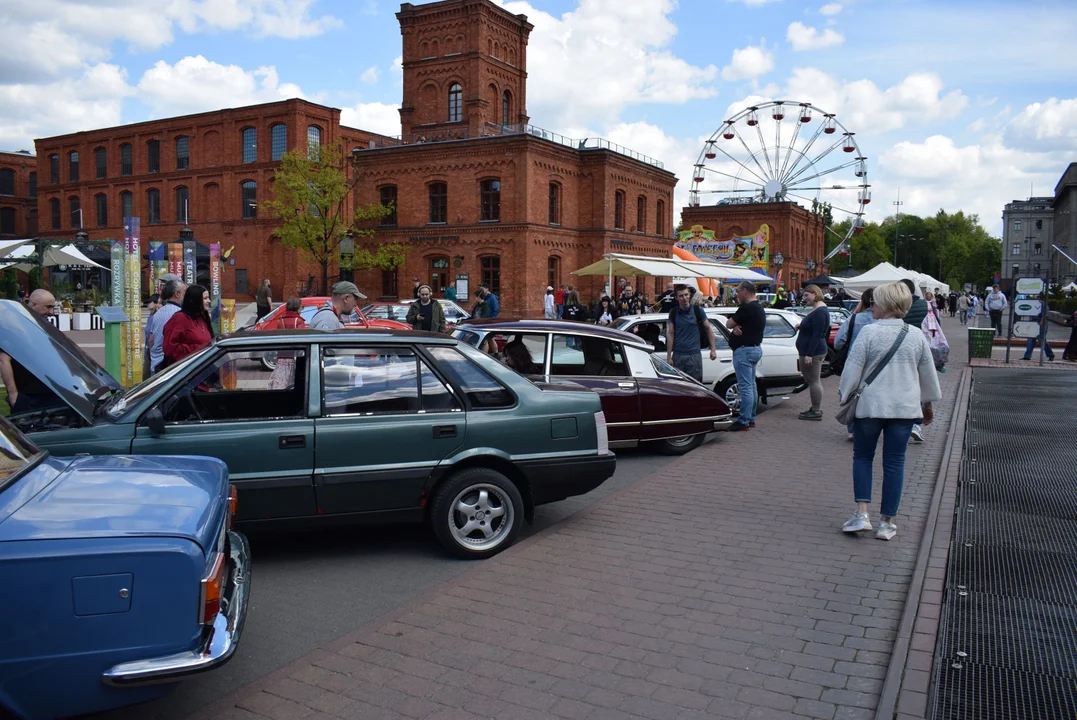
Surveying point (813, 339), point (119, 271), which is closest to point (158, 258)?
point (119, 271)

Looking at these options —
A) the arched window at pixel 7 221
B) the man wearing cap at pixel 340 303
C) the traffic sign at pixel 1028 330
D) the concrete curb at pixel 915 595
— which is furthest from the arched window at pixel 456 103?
the arched window at pixel 7 221

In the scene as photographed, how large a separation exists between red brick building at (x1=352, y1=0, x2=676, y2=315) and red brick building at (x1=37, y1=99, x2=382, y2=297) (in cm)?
825

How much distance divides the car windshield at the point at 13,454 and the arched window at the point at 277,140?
53156 millimetres

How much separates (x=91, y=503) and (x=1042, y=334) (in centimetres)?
2270

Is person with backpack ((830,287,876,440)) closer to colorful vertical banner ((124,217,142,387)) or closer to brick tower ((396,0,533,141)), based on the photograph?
colorful vertical banner ((124,217,142,387))

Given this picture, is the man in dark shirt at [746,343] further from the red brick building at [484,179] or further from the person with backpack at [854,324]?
the red brick building at [484,179]

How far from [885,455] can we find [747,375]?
4.90 m

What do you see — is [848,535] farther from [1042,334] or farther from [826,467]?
[1042,334]

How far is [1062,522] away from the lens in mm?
6930

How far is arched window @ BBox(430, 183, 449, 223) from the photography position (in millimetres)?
42550

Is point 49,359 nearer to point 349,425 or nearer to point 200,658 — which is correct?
point 349,425

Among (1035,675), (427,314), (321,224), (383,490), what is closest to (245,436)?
(383,490)

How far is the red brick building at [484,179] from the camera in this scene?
40.6 meters

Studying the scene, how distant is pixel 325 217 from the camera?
1722 inches
